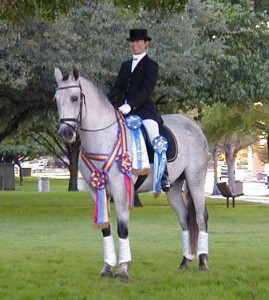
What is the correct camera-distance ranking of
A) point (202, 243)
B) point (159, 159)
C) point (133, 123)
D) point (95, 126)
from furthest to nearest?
1. point (202, 243)
2. point (159, 159)
3. point (133, 123)
4. point (95, 126)

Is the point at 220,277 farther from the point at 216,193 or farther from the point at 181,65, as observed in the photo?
the point at 216,193

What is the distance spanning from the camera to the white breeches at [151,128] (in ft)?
30.5

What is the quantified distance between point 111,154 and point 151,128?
23.8 inches

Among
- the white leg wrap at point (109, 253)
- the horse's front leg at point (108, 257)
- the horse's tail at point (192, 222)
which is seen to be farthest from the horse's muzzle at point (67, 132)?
the horse's tail at point (192, 222)

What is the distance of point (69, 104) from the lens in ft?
28.7

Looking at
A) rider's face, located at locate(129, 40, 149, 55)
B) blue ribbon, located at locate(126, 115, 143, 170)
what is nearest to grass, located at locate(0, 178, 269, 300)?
blue ribbon, located at locate(126, 115, 143, 170)

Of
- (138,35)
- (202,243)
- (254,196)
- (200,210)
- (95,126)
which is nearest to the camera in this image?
(95,126)

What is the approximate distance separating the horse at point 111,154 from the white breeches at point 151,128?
0.25 m

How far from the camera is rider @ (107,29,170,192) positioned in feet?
30.6

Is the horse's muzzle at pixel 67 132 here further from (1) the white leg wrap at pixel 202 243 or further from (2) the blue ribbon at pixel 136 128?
(1) the white leg wrap at pixel 202 243

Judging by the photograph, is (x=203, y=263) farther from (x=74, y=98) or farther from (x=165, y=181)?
(x=74, y=98)

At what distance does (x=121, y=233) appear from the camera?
9.19 meters

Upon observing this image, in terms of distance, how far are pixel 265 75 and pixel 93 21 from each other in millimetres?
7455

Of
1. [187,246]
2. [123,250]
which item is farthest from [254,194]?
[123,250]
